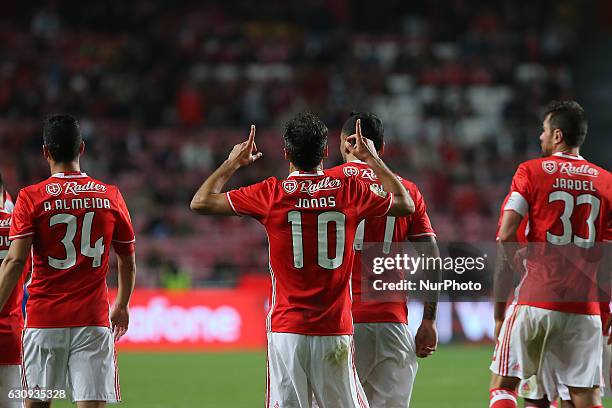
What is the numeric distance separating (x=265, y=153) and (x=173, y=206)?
2571 millimetres

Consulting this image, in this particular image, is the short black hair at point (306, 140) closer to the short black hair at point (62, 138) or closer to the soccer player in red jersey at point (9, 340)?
the short black hair at point (62, 138)

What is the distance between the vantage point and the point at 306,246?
5.79 metres

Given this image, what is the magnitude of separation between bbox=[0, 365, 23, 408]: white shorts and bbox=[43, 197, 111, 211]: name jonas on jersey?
3.64ft

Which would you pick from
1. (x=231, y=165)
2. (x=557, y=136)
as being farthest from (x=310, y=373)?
(x=557, y=136)

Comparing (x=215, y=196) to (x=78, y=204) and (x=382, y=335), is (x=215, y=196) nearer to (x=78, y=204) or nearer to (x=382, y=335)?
(x=78, y=204)

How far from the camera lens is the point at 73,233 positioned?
6297 millimetres

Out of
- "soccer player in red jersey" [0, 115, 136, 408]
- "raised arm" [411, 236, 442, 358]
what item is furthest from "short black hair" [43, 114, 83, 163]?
"raised arm" [411, 236, 442, 358]

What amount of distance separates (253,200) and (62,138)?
131 centimetres

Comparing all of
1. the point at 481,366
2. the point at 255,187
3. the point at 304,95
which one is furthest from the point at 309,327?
the point at 304,95

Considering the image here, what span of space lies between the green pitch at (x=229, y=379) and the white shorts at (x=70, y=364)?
15.9 feet

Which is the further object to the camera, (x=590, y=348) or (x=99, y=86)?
(x=99, y=86)

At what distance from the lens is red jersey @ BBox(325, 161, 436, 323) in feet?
21.7

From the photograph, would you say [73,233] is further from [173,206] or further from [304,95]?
[304,95]

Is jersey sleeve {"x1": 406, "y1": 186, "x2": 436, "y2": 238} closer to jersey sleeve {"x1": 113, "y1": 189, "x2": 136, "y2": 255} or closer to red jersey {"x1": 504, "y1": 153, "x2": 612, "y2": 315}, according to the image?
red jersey {"x1": 504, "y1": 153, "x2": 612, "y2": 315}
